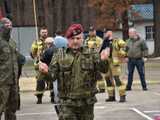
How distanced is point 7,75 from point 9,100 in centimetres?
52

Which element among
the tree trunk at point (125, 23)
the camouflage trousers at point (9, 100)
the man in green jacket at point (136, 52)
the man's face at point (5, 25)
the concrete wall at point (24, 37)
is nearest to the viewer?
the camouflage trousers at point (9, 100)

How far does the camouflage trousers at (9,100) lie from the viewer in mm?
11336

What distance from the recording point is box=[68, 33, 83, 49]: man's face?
8391 millimetres

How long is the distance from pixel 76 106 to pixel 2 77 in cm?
316

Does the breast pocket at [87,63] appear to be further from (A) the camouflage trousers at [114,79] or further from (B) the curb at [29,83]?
(B) the curb at [29,83]

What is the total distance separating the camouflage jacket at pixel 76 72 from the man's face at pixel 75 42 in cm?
7

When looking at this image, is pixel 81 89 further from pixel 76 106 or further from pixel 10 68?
pixel 10 68

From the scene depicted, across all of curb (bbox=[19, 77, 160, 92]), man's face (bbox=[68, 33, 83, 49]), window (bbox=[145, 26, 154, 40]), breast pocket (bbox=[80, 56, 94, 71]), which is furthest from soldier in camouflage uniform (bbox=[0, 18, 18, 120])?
window (bbox=[145, 26, 154, 40])

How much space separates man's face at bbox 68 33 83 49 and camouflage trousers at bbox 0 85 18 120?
315 centimetres

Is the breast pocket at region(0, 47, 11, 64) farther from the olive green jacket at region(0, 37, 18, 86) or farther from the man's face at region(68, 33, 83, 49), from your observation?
the man's face at region(68, 33, 83, 49)

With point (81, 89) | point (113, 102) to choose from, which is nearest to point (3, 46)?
point (81, 89)

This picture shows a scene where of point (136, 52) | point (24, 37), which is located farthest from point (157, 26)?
point (136, 52)

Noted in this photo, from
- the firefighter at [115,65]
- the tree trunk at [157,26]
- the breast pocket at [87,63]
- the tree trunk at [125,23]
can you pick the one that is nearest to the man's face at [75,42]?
the breast pocket at [87,63]

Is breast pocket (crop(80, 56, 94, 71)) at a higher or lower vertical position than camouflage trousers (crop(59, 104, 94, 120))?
higher
